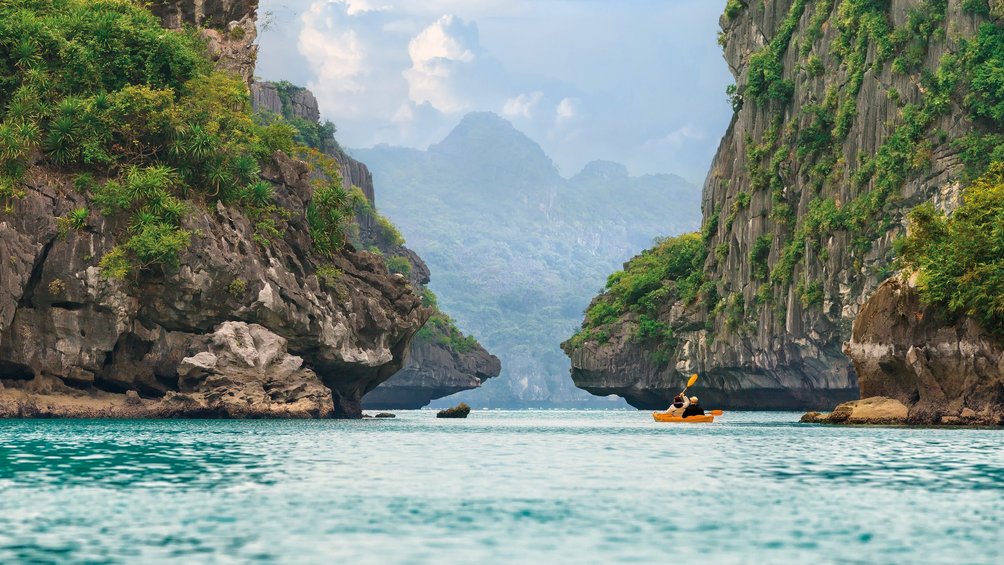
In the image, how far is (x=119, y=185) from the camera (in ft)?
189

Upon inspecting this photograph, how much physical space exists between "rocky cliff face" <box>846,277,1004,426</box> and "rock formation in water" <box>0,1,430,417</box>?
1081 inches

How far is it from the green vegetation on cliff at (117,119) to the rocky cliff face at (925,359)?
30757mm

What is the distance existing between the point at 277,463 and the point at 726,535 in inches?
568

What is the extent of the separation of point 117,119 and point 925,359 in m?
39.1

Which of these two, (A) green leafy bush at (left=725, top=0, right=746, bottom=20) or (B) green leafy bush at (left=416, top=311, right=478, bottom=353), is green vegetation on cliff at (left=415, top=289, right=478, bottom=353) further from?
(A) green leafy bush at (left=725, top=0, right=746, bottom=20)

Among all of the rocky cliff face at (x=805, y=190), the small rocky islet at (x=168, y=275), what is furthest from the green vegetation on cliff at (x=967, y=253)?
the small rocky islet at (x=168, y=275)

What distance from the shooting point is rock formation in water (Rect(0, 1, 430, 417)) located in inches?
2137

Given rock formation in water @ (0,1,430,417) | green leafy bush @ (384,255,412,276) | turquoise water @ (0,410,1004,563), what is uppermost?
green leafy bush @ (384,255,412,276)

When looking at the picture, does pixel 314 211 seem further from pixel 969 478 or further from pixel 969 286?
pixel 969 478

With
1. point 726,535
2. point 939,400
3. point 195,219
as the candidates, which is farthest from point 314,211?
point 726,535

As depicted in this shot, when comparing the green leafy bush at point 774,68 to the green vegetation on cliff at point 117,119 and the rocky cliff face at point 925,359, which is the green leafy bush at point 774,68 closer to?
the rocky cliff face at point 925,359

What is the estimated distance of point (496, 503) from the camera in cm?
2012

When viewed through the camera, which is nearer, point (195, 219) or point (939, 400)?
point (939, 400)

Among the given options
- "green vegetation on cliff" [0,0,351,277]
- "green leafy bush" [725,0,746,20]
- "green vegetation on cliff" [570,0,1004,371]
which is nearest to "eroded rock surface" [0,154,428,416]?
"green vegetation on cliff" [0,0,351,277]
